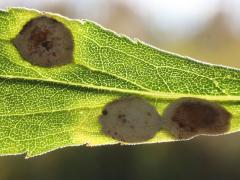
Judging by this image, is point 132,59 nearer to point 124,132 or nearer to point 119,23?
point 124,132

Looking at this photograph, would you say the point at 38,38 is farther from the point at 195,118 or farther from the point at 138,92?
the point at 195,118

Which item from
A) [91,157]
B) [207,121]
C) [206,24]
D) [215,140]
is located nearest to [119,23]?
[206,24]

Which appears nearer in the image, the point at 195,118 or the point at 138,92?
the point at 138,92

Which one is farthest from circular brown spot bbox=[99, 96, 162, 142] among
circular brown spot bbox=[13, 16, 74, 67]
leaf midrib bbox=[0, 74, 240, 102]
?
circular brown spot bbox=[13, 16, 74, 67]

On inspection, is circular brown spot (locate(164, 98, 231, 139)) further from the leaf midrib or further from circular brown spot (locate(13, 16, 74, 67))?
circular brown spot (locate(13, 16, 74, 67))

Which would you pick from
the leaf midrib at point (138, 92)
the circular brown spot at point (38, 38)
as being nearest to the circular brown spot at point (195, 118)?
the leaf midrib at point (138, 92)

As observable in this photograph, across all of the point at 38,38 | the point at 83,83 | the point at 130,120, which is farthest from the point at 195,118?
the point at 38,38
